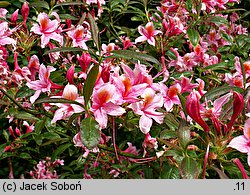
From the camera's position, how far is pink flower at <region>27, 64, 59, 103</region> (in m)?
1.24

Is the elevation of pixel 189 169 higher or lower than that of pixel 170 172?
higher

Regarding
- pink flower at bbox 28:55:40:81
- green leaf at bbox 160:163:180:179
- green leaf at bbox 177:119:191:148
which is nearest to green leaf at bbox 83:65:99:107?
green leaf at bbox 177:119:191:148

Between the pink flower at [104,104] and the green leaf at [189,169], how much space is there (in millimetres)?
168

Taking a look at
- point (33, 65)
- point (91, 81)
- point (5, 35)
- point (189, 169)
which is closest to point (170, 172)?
point (189, 169)

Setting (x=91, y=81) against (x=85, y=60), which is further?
(x=85, y=60)

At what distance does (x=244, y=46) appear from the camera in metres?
2.16

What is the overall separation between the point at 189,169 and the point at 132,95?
208mm

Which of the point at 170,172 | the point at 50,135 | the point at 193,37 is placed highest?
the point at 193,37

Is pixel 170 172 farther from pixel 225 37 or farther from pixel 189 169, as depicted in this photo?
pixel 225 37

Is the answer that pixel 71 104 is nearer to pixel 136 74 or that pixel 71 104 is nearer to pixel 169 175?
pixel 136 74

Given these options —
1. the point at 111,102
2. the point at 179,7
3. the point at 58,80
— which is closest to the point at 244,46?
the point at 179,7

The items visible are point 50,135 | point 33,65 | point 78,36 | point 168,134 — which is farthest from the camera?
point 50,135

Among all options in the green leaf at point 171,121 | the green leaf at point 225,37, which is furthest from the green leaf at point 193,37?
the green leaf at point 171,121

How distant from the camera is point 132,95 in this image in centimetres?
106
